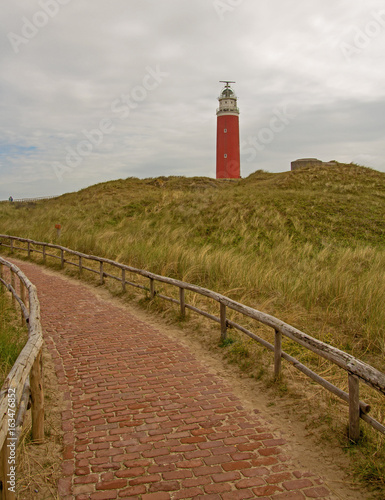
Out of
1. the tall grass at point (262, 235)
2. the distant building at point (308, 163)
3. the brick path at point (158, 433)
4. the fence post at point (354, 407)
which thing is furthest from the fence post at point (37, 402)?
the distant building at point (308, 163)

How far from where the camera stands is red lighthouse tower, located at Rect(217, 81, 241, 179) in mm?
45844

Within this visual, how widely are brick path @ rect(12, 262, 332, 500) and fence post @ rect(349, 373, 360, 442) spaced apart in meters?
0.64

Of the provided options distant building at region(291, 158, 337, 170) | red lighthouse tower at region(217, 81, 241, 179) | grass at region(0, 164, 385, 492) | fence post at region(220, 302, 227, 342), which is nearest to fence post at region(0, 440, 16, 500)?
grass at region(0, 164, 385, 492)

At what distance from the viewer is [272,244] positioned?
17.9m

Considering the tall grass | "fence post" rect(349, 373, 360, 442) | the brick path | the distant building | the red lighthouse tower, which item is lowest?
the brick path

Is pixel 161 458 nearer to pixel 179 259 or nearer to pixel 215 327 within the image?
pixel 215 327

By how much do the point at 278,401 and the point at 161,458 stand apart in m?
1.66

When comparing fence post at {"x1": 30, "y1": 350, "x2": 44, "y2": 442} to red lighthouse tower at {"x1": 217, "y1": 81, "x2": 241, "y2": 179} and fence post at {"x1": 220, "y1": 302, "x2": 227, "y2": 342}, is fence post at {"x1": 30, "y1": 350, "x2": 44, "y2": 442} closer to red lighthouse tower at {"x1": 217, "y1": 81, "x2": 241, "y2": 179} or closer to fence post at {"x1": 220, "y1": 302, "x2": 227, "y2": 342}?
fence post at {"x1": 220, "y1": 302, "x2": 227, "y2": 342}

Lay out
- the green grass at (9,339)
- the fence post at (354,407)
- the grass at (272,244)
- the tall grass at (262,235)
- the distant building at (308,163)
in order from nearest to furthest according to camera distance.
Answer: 1. the fence post at (354,407)
2. the green grass at (9,339)
3. the grass at (272,244)
4. the tall grass at (262,235)
5. the distant building at (308,163)

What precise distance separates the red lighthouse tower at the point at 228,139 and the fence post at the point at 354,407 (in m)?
43.3

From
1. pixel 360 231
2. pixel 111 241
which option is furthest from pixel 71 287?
pixel 360 231

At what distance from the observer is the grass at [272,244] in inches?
258

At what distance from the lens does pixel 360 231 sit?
20.6m

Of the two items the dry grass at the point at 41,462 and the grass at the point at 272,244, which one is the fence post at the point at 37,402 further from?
the grass at the point at 272,244
